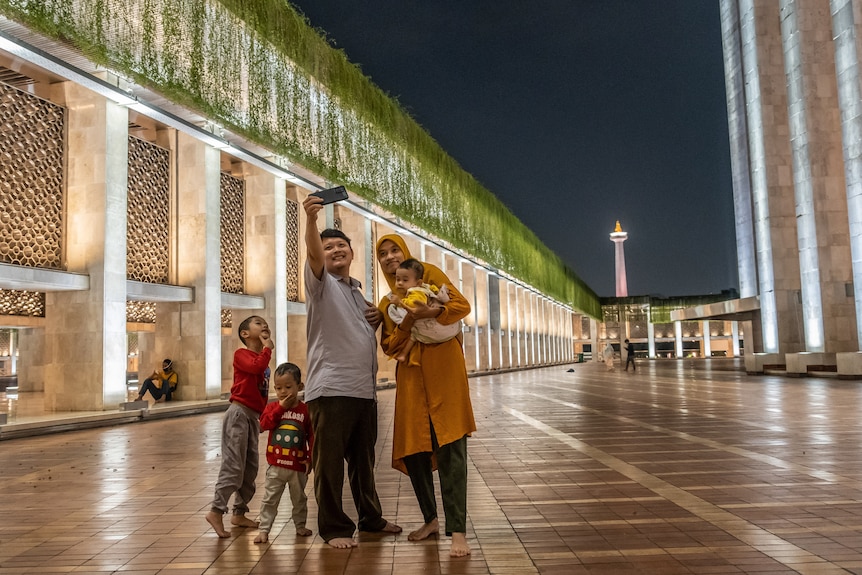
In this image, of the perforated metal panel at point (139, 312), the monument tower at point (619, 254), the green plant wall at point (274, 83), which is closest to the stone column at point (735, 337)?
the monument tower at point (619, 254)

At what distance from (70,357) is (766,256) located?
26715 mm

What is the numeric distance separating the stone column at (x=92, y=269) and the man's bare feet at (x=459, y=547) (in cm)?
1155

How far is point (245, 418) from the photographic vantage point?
16.5 feet

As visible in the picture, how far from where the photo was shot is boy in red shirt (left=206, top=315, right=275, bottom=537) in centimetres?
489

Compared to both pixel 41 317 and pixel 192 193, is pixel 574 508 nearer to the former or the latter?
pixel 192 193

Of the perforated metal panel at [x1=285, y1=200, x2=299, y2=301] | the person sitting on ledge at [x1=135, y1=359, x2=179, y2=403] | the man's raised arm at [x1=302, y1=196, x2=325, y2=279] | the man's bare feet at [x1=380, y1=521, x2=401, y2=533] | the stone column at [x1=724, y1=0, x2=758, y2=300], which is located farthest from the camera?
the stone column at [x1=724, y1=0, x2=758, y2=300]

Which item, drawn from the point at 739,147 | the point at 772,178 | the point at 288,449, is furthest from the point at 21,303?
the point at 739,147

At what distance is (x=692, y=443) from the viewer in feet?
28.0

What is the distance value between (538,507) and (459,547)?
1412 millimetres

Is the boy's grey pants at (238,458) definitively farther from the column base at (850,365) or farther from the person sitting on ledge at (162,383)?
the column base at (850,365)

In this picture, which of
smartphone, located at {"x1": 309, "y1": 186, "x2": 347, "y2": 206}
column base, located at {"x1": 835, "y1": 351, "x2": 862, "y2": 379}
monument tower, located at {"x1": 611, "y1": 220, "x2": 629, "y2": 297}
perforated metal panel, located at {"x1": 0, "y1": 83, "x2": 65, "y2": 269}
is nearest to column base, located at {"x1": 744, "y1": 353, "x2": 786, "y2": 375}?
column base, located at {"x1": 835, "y1": 351, "x2": 862, "y2": 379}

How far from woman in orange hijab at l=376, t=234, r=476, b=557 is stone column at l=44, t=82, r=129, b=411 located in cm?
1105

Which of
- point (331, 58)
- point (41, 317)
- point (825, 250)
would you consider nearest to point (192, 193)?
point (41, 317)

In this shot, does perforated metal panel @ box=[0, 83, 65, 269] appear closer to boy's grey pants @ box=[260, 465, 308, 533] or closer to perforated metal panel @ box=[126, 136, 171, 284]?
perforated metal panel @ box=[126, 136, 171, 284]
